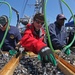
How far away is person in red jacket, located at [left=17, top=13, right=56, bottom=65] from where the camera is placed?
329 centimetres

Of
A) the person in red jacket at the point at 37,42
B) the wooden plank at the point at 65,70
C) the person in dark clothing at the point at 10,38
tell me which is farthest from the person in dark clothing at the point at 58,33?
the wooden plank at the point at 65,70

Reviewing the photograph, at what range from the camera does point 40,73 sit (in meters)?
3.37

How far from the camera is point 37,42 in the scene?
3723 mm

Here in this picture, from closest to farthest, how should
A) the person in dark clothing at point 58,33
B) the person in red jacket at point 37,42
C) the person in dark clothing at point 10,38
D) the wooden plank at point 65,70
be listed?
the wooden plank at point 65,70, the person in red jacket at point 37,42, the person in dark clothing at point 10,38, the person in dark clothing at point 58,33

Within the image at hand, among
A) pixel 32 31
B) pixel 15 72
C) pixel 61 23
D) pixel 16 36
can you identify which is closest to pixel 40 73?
pixel 15 72

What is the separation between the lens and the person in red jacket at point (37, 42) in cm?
329

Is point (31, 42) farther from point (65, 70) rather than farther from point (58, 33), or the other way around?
point (58, 33)

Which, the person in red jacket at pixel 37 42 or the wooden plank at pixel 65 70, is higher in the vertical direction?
the person in red jacket at pixel 37 42

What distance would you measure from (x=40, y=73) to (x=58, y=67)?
440 millimetres

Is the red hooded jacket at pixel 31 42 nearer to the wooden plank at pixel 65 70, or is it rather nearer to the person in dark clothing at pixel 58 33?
the wooden plank at pixel 65 70

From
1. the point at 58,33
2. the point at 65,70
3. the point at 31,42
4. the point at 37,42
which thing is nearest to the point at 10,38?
the point at 58,33

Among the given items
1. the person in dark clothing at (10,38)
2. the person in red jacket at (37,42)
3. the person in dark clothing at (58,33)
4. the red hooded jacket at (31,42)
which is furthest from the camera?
the person in dark clothing at (58,33)

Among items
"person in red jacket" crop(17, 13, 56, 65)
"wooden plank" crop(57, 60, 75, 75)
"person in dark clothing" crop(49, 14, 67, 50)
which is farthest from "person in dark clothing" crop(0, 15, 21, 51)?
"wooden plank" crop(57, 60, 75, 75)

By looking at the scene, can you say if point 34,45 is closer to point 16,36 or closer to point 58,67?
point 58,67
